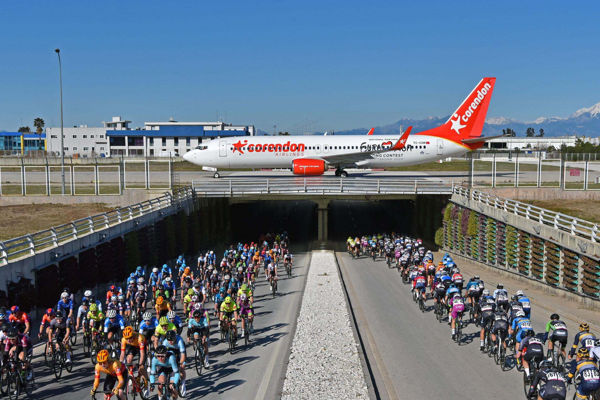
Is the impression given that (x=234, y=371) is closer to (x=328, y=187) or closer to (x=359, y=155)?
(x=328, y=187)

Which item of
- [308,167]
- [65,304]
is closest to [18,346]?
[65,304]

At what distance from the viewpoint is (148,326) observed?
49.4 ft

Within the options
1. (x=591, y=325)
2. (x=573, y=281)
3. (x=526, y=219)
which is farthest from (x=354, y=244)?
(x=591, y=325)

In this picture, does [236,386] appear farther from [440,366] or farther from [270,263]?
[270,263]

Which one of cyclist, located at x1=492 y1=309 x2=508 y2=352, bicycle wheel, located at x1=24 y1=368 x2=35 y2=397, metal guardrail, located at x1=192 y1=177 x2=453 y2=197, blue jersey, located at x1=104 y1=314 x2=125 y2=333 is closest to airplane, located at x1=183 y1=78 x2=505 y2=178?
metal guardrail, located at x1=192 y1=177 x2=453 y2=197

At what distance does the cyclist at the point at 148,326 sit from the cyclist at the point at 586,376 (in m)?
10.2

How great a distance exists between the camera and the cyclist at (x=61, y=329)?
1553 centimetres

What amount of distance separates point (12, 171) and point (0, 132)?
96.4m

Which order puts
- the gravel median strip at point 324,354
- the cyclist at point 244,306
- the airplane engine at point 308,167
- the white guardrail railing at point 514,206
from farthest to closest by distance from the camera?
the airplane engine at point 308,167
the white guardrail railing at point 514,206
the cyclist at point 244,306
the gravel median strip at point 324,354

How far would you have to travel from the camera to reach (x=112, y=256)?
26.7 m

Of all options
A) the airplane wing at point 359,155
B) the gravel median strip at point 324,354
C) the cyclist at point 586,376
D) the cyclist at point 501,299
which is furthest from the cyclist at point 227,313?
the airplane wing at point 359,155

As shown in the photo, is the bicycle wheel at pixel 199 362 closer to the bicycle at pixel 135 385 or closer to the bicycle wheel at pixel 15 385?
the bicycle at pixel 135 385

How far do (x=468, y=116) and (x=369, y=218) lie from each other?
13.3m

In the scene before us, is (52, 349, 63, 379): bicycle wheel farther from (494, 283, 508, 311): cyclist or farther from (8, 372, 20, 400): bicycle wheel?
(494, 283, 508, 311): cyclist
